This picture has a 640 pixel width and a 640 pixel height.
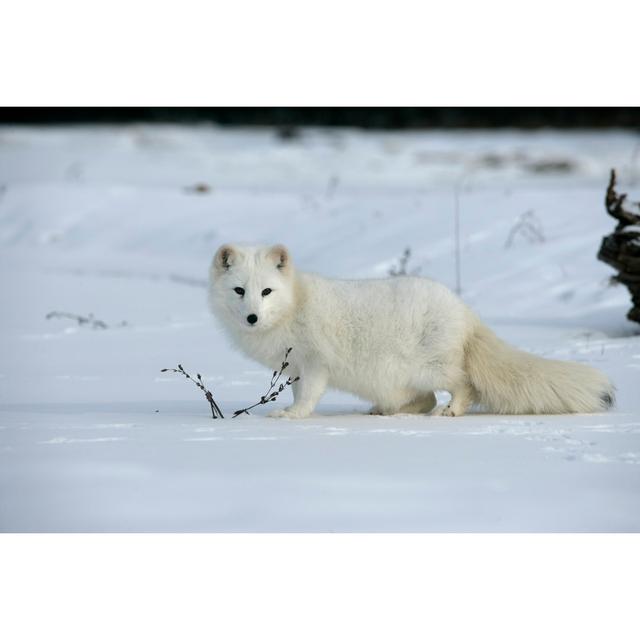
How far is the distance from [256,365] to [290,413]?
1671mm

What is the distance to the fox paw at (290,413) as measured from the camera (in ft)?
15.9

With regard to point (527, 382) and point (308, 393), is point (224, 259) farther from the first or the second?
point (527, 382)

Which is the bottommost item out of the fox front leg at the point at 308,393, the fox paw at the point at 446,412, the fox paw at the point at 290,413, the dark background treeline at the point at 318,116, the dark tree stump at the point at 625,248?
the fox paw at the point at 446,412

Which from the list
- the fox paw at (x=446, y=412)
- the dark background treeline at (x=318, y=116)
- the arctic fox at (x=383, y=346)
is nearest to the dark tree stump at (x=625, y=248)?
the arctic fox at (x=383, y=346)

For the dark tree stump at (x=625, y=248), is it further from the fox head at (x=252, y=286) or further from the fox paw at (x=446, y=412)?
the fox head at (x=252, y=286)

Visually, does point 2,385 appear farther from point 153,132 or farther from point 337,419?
point 153,132

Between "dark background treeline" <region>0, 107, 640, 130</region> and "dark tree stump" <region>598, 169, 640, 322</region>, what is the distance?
229 centimetres

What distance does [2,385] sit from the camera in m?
5.83

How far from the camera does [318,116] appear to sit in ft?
48.8

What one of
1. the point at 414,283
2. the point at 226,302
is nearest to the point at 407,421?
the point at 414,283

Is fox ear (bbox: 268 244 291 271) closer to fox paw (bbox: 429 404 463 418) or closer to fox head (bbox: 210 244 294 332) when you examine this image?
fox head (bbox: 210 244 294 332)

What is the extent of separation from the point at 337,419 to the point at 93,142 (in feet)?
36.4

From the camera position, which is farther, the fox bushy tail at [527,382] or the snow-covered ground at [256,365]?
the fox bushy tail at [527,382]

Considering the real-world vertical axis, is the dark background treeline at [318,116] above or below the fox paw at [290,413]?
above
